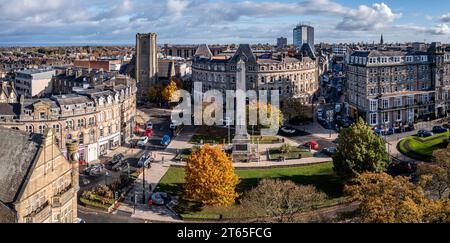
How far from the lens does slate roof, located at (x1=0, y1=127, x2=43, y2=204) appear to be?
994 inches

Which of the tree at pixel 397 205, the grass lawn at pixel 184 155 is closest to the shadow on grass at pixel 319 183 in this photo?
the grass lawn at pixel 184 155

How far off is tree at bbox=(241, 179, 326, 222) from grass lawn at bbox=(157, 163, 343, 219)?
2060 mm

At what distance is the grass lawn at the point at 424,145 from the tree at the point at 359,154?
1360 cm

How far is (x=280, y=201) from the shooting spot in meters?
35.4

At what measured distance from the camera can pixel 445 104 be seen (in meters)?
78.9

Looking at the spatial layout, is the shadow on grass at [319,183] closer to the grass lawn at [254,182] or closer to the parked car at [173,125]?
the grass lawn at [254,182]

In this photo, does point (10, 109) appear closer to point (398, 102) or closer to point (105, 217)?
point (105, 217)

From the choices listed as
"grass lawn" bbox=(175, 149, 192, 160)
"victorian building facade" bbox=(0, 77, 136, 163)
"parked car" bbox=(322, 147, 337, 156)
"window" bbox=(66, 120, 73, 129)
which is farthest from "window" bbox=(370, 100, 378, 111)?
"window" bbox=(66, 120, 73, 129)

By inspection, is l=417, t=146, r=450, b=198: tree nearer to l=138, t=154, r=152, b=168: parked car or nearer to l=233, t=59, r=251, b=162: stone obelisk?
l=233, t=59, r=251, b=162: stone obelisk

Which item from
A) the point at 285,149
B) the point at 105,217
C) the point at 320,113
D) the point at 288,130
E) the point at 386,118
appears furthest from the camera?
the point at 320,113

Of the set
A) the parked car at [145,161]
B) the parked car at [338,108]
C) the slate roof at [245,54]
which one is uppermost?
Result: the slate roof at [245,54]

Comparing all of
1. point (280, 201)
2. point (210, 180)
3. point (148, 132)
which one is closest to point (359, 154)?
point (280, 201)

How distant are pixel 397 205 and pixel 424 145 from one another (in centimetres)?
3862

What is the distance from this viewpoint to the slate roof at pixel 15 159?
82.8 ft
